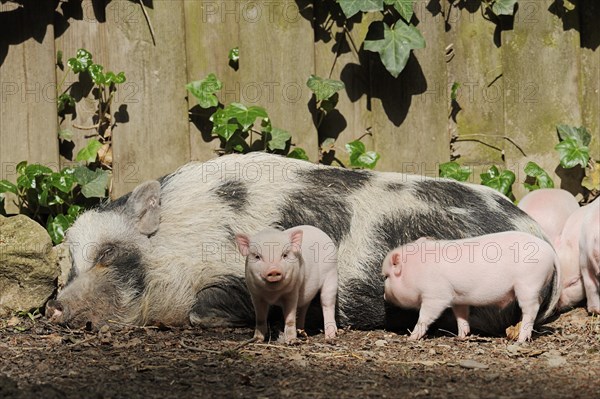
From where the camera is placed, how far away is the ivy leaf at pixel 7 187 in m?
6.67

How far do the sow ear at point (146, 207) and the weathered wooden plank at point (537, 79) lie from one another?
9.14ft

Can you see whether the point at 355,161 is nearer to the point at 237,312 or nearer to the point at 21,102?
the point at 237,312

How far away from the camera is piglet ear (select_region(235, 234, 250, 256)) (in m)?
5.07

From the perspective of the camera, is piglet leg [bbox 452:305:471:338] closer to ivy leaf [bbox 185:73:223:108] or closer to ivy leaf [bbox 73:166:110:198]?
ivy leaf [bbox 185:73:223:108]

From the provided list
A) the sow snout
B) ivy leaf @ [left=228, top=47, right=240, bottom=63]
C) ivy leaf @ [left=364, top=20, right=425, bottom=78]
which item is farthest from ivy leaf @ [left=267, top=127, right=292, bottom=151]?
the sow snout

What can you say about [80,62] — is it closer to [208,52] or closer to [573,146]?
[208,52]

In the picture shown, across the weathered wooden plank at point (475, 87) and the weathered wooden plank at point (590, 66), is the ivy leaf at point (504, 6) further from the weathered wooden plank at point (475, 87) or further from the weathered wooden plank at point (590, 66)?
the weathered wooden plank at point (590, 66)

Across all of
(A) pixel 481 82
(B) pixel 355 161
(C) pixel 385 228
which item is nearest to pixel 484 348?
(C) pixel 385 228

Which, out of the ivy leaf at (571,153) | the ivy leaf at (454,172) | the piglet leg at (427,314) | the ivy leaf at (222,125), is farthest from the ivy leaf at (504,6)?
the piglet leg at (427,314)

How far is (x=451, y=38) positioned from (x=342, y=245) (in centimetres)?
222

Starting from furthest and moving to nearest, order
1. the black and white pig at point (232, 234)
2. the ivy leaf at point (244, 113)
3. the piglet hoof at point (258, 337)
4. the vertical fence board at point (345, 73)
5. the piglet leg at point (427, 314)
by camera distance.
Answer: the vertical fence board at point (345, 73), the ivy leaf at point (244, 113), the black and white pig at point (232, 234), the piglet leg at point (427, 314), the piglet hoof at point (258, 337)

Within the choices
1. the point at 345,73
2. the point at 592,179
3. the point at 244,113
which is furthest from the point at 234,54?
the point at 592,179

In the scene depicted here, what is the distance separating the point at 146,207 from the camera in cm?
577

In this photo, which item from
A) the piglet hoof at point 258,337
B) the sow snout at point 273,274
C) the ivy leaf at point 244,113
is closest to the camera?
the sow snout at point 273,274
